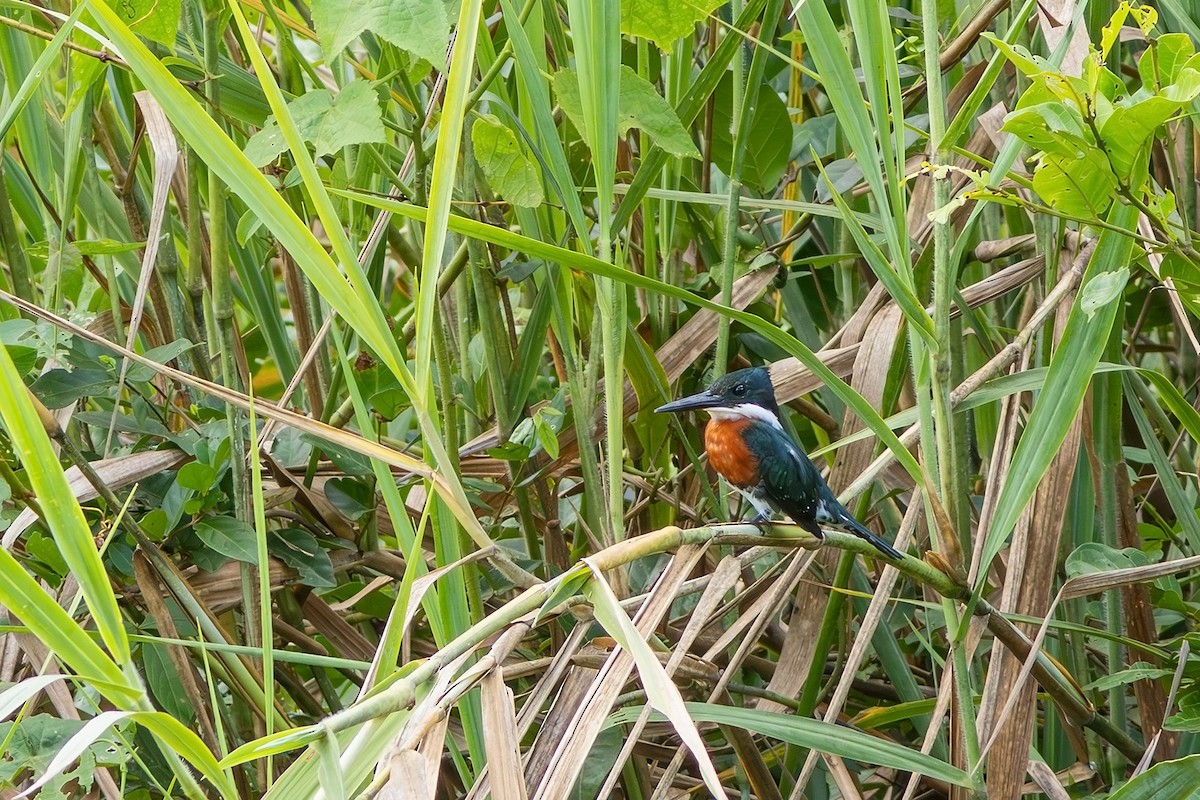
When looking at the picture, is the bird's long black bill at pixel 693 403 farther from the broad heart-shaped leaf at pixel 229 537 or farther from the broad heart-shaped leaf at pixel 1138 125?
the broad heart-shaped leaf at pixel 1138 125

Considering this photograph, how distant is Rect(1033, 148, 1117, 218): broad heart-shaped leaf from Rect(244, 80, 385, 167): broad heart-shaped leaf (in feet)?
2.49

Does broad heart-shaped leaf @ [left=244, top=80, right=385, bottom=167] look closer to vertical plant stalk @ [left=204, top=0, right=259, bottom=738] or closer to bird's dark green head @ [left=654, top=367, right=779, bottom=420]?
vertical plant stalk @ [left=204, top=0, right=259, bottom=738]

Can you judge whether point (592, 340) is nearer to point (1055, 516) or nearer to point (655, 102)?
point (655, 102)

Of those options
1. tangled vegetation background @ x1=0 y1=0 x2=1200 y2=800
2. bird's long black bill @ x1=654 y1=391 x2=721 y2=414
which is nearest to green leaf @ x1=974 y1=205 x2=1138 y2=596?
tangled vegetation background @ x1=0 y1=0 x2=1200 y2=800

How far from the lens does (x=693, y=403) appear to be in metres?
1.82

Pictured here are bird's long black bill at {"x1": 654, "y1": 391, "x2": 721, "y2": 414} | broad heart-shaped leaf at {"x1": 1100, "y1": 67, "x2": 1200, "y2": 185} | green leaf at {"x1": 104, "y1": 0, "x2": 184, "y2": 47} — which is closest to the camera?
broad heart-shaped leaf at {"x1": 1100, "y1": 67, "x2": 1200, "y2": 185}

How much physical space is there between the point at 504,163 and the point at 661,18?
0.29 meters

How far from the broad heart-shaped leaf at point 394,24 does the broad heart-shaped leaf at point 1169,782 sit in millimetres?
1258

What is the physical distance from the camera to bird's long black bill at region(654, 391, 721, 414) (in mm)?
1788

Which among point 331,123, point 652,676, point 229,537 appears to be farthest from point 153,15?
point 652,676

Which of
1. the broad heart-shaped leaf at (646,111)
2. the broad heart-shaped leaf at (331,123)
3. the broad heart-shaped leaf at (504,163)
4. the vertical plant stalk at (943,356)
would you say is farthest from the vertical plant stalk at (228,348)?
the vertical plant stalk at (943,356)

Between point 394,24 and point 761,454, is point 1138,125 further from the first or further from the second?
point 761,454

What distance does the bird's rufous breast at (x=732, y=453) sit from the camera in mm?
2025

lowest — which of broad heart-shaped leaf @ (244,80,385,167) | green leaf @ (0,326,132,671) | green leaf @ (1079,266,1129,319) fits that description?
green leaf @ (0,326,132,671)
